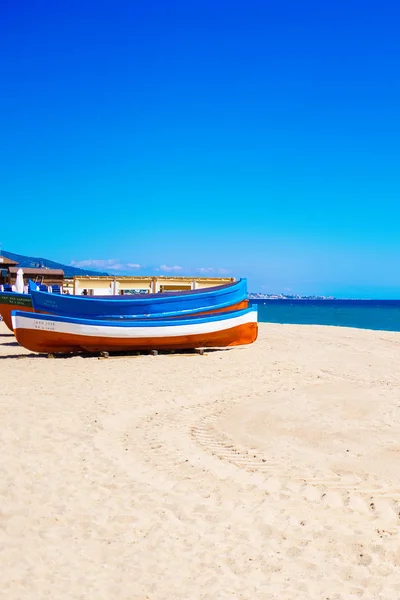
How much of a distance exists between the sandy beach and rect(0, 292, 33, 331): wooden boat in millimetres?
7280

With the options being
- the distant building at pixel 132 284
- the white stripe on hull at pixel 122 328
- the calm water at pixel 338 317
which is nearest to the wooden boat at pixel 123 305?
the white stripe on hull at pixel 122 328

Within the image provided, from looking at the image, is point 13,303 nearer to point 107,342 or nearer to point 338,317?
point 107,342

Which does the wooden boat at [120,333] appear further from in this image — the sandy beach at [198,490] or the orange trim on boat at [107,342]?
the sandy beach at [198,490]

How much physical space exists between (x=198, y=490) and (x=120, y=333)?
903 centimetres

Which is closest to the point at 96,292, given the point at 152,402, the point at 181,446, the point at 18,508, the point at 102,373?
the point at 102,373

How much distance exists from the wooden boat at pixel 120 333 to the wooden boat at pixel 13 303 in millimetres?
4022

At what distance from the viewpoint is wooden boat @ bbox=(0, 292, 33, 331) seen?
1734cm

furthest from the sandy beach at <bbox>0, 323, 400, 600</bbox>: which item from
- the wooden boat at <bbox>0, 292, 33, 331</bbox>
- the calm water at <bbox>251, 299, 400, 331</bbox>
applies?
the calm water at <bbox>251, 299, 400, 331</bbox>

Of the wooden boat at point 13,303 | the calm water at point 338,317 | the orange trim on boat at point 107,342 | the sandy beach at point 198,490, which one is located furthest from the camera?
the calm water at point 338,317

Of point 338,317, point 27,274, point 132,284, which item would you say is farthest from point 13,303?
point 338,317

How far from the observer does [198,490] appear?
5109 mm

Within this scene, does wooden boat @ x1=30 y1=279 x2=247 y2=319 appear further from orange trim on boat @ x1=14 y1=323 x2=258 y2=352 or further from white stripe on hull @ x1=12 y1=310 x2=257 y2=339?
orange trim on boat @ x1=14 y1=323 x2=258 y2=352

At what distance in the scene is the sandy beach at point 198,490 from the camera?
355 centimetres

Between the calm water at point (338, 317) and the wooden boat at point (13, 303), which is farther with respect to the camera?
the calm water at point (338, 317)
